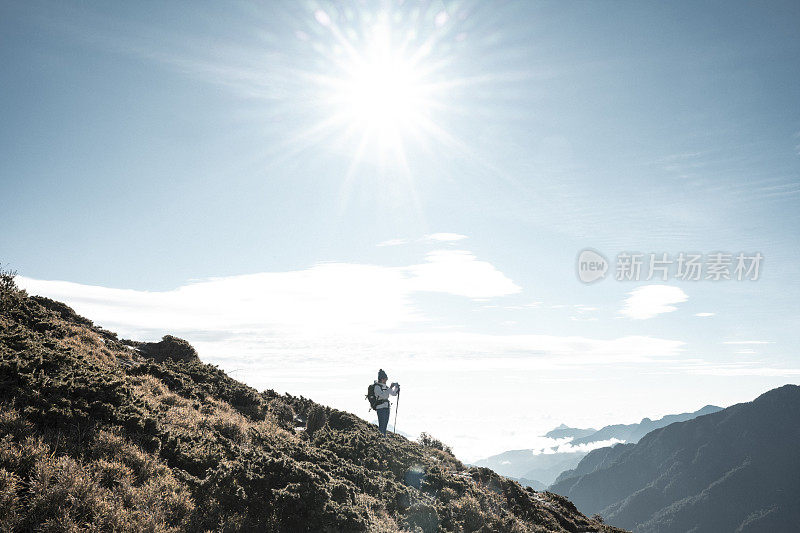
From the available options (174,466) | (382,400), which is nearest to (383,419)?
(382,400)

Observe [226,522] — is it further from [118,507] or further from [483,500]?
[483,500]

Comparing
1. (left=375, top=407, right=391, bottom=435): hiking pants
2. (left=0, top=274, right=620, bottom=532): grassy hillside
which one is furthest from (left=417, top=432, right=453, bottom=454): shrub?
(left=0, top=274, right=620, bottom=532): grassy hillside

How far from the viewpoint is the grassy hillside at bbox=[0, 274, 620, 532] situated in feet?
20.9

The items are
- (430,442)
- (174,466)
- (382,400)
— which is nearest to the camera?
(174,466)

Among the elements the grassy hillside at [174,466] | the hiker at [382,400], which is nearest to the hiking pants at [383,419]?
the hiker at [382,400]

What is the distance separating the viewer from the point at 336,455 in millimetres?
12570

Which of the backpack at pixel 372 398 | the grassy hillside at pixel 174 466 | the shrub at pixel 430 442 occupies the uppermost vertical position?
the backpack at pixel 372 398

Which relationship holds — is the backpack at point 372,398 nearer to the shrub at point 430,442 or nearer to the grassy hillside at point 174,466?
the grassy hillside at point 174,466

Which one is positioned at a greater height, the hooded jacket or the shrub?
the hooded jacket

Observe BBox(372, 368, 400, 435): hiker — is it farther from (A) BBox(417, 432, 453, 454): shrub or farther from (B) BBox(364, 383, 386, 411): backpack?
(A) BBox(417, 432, 453, 454): shrub

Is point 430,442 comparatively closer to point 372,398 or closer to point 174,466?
point 372,398

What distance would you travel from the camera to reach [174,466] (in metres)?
8.74

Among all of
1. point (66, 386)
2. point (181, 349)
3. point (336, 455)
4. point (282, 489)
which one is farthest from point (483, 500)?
point (181, 349)

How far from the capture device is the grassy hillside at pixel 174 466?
6363 millimetres
